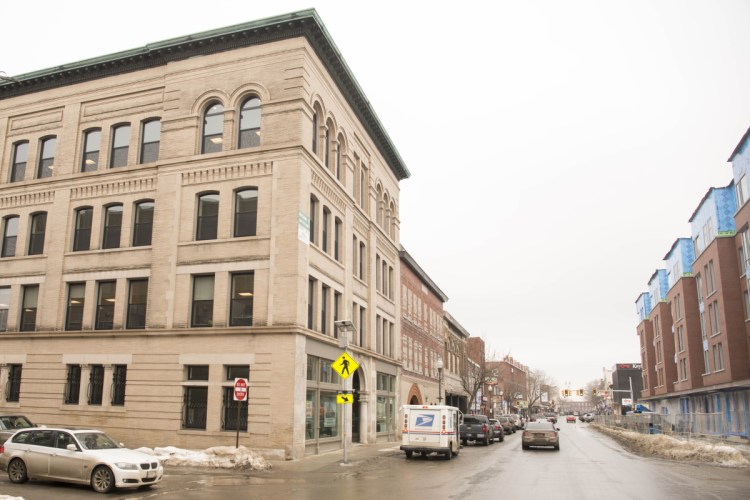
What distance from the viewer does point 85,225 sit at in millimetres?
29938

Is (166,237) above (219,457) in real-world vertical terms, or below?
above

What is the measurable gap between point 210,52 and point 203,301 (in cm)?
1123

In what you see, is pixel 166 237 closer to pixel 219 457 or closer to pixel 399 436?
pixel 219 457

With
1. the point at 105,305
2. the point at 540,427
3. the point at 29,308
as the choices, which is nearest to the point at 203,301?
the point at 105,305

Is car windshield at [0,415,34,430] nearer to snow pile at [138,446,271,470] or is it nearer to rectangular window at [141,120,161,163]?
snow pile at [138,446,271,470]

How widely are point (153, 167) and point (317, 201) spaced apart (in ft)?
24.7

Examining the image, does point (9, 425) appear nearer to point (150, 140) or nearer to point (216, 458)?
point (216, 458)

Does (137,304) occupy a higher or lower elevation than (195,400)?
higher

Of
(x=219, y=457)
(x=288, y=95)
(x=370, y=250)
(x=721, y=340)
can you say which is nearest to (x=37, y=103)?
(x=288, y=95)

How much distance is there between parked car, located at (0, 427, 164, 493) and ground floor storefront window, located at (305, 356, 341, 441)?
10.5 m

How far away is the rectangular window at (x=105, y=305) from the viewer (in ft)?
92.1

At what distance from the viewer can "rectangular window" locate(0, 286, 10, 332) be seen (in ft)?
98.9

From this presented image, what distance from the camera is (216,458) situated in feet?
69.8

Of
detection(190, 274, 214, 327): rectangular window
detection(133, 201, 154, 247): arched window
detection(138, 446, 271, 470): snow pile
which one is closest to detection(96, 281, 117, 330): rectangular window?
detection(133, 201, 154, 247): arched window
